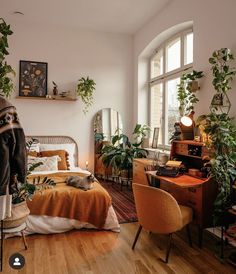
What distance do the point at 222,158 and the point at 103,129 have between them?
133 inches

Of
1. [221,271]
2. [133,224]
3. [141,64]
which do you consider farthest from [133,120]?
[221,271]

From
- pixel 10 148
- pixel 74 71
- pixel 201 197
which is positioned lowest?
pixel 201 197

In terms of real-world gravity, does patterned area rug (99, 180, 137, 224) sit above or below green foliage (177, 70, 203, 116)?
below

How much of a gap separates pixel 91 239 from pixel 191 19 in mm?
3308

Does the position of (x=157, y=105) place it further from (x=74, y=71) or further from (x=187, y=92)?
(x=74, y=71)

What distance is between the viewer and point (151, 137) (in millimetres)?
5543

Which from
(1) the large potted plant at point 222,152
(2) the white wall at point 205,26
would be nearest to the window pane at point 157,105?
(2) the white wall at point 205,26

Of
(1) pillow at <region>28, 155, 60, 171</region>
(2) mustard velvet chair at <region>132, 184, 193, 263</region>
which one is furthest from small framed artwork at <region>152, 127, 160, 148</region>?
(2) mustard velvet chair at <region>132, 184, 193, 263</region>

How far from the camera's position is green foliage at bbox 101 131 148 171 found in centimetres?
507

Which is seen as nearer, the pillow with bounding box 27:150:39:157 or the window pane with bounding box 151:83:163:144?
the pillow with bounding box 27:150:39:157

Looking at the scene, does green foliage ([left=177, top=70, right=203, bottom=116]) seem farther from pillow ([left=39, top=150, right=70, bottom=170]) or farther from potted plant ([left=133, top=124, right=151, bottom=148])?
pillow ([left=39, top=150, right=70, bottom=170])

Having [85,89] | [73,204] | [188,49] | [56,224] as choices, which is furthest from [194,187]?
[85,89]

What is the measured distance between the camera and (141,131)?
17.9 feet

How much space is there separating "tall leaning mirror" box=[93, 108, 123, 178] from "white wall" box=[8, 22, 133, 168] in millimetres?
115
